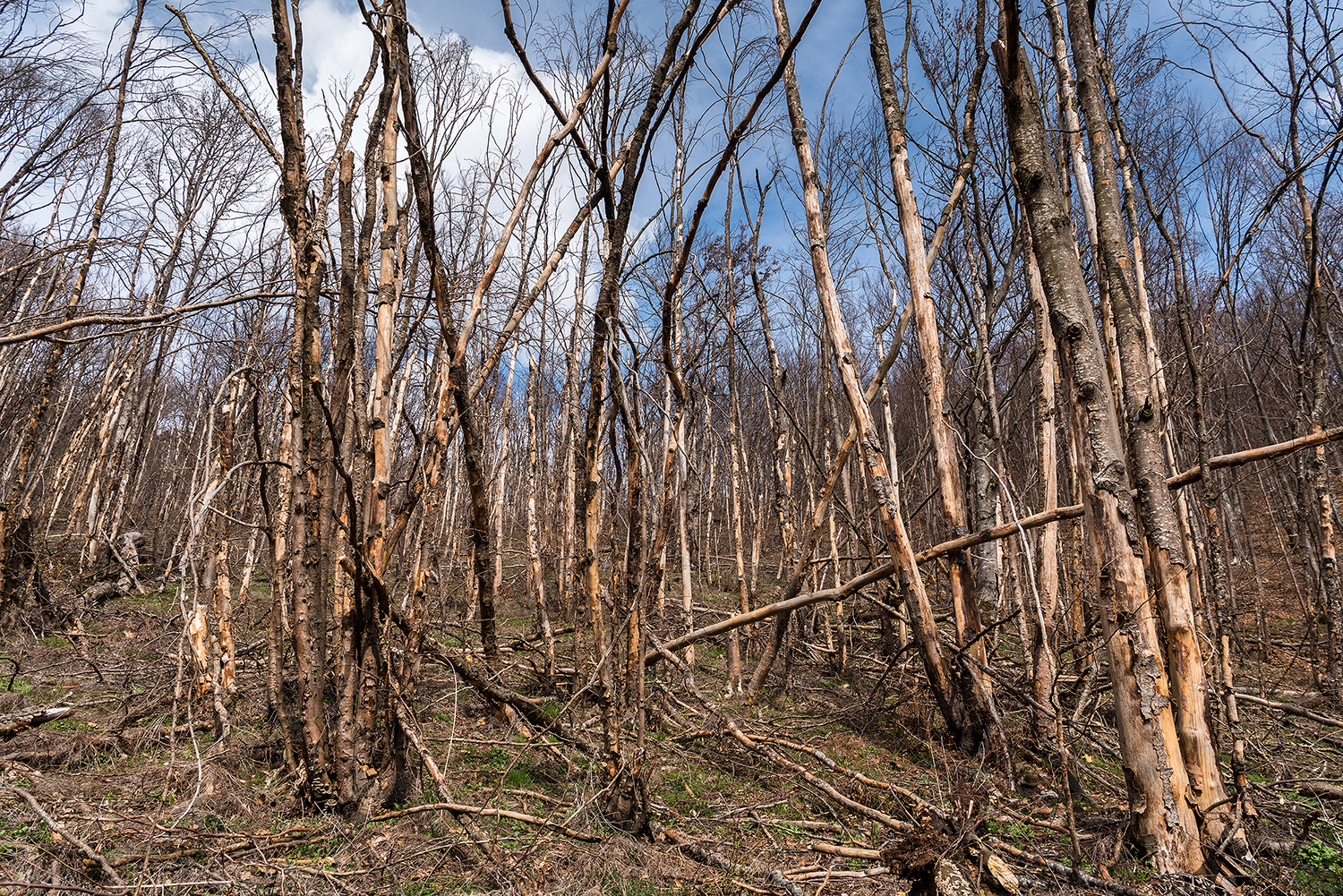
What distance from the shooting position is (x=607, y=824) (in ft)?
9.61

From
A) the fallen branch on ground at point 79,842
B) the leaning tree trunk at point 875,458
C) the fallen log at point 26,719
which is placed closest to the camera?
the fallen branch on ground at point 79,842

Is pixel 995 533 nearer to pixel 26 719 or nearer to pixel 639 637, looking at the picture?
pixel 639 637

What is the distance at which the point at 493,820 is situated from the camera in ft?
10.5

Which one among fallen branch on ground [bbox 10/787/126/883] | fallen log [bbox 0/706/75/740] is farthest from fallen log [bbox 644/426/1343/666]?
fallen log [bbox 0/706/75/740]

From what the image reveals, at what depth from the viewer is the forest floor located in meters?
2.57

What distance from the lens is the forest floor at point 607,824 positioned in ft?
8.42

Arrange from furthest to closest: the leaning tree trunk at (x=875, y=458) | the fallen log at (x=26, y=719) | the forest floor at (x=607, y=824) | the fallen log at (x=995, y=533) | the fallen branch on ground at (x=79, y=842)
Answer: the fallen log at (x=26, y=719) → the leaning tree trunk at (x=875, y=458) → the fallen log at (x=995, y=533) → the forest floor at (x=607, y=824) → the fallen branch on ground at (x=79, y=842)

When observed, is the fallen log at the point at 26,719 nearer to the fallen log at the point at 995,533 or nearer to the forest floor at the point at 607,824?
the forest floor at the point at 607,824

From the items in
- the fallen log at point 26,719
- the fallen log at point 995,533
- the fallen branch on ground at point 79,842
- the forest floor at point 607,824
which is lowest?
the forest floor at point 607,824

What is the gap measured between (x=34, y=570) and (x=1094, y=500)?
9277 mm

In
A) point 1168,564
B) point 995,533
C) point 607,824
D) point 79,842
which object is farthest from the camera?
point 995,533

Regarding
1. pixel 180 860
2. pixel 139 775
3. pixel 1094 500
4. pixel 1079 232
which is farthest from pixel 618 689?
pixel 1079 232

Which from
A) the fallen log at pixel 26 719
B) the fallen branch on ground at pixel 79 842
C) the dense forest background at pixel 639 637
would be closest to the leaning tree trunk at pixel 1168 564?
the dense forest background at pixel 639 637

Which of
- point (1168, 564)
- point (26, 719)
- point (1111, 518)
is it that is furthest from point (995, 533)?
point (26, 719)
